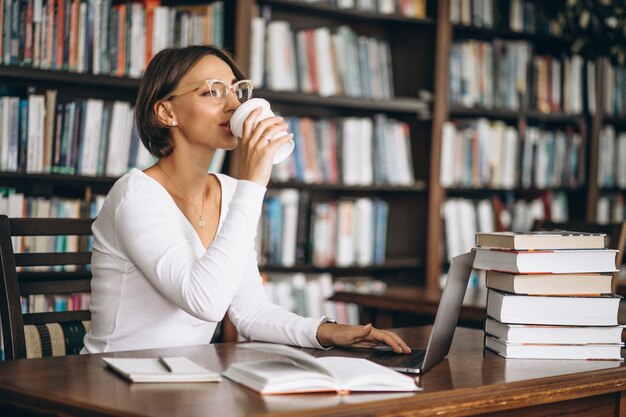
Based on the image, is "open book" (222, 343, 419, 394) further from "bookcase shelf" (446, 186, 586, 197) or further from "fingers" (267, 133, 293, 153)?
"bookcase shelf" (446, 186, 586, 197)

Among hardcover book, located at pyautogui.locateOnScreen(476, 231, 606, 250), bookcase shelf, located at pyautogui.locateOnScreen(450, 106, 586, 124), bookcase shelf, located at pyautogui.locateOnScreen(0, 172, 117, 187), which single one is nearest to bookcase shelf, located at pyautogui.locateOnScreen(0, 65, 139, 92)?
bookcase shelf, located at pyautogui.locateOnScreen(0, 172, 117, 187)

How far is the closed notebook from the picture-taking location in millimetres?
1314

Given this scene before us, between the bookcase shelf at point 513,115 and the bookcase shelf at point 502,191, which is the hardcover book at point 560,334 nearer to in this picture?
the bookcase shelf at point 513,115

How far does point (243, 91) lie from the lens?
194cm

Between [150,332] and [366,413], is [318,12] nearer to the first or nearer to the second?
[150,332]

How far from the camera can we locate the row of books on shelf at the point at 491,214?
13.2 ft

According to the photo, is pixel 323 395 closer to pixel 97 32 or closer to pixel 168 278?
pixel 168 278

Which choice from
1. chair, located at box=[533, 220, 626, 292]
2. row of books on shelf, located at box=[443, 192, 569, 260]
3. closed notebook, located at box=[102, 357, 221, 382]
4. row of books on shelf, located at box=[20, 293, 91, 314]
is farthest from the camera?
row of books on shelf, located at box=[443, 192, 569, 260]

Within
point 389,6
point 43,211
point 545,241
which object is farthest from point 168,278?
point 389,6

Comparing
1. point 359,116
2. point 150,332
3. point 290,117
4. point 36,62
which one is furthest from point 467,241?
point 150,332

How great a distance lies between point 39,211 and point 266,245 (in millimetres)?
871

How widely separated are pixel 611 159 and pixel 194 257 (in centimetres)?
335

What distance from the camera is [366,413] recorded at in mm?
1220

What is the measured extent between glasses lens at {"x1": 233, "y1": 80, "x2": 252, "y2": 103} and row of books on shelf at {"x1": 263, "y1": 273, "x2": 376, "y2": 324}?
1.64 meters
